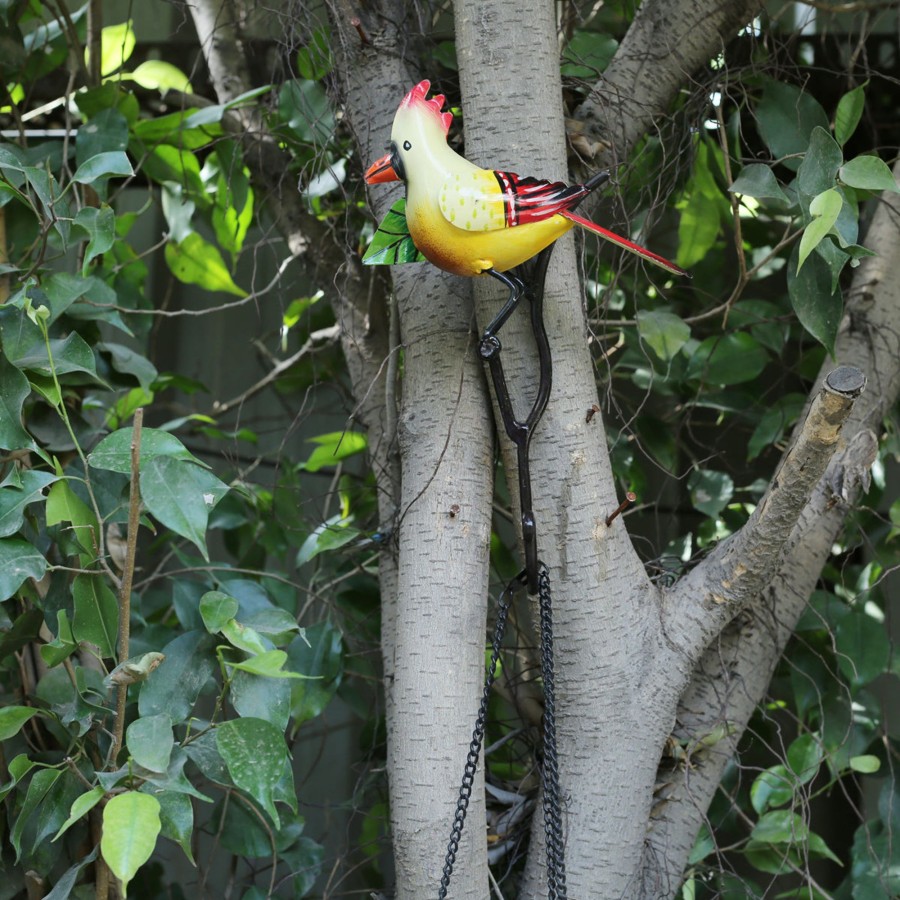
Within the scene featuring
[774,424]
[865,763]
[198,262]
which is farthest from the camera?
[198,262]

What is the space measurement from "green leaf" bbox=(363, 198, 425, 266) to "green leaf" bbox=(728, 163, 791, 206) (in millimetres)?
298

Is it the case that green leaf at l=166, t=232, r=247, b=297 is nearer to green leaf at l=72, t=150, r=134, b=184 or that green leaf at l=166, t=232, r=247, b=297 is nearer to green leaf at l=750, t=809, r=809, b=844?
green leaf at l=72, t=150, r=134, b=184

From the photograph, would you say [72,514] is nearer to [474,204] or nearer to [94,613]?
[94,613]

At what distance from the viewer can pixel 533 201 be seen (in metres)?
0.82

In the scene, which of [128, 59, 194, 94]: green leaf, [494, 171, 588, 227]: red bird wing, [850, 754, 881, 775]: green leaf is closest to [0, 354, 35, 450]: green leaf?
[494, 171, 588, 227]: red bird wing

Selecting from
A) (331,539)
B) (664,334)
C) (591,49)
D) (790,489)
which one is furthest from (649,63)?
(331,539)

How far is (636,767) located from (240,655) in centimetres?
35

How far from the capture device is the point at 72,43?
129 cm

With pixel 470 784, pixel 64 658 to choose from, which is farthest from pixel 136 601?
pixel 470 784

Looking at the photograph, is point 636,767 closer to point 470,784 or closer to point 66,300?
point 470,784

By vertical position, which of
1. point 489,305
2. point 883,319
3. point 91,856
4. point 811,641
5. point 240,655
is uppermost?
point 489,305

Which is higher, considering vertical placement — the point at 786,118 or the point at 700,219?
the point at 786,118

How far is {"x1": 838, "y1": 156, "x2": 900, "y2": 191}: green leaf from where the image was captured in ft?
2.92

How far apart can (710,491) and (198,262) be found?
732 millimetres
